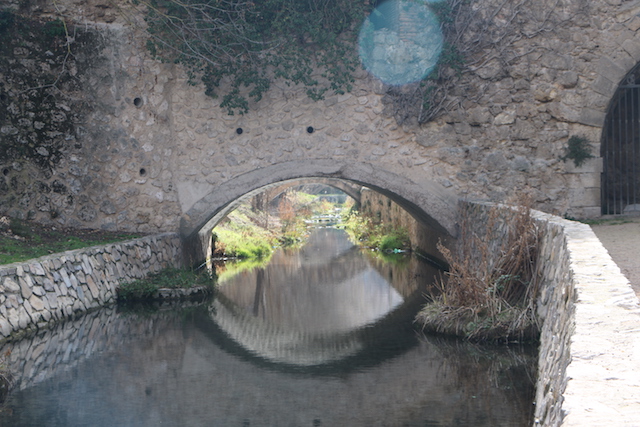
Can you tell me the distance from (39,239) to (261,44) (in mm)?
3921

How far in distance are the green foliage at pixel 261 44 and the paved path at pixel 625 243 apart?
12.9ft

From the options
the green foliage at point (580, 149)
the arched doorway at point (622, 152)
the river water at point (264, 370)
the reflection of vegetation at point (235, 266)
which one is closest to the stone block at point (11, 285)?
the river water at point (264, 370)

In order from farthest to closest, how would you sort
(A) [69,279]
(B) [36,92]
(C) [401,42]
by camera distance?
1. (C) [401,42]
2. (B) [36,92]
3. (A) [69,279]

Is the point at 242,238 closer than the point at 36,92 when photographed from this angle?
No

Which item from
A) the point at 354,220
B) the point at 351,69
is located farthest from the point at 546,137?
the point at 354,220

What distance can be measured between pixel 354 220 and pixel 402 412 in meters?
18.2

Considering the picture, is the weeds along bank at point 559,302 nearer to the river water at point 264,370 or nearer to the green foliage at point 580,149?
the river water at point 264,370

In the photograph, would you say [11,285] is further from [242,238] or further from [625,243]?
[242,238]

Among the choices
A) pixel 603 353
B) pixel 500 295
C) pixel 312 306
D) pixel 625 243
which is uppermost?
pixel 603 353

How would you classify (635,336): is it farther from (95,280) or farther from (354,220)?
(354,220)

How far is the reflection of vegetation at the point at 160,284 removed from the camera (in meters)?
7.97

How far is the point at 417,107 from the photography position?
9492 millimetres

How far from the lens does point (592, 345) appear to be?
2371mm

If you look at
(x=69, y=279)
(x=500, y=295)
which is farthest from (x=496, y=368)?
(x=69, y=279)
